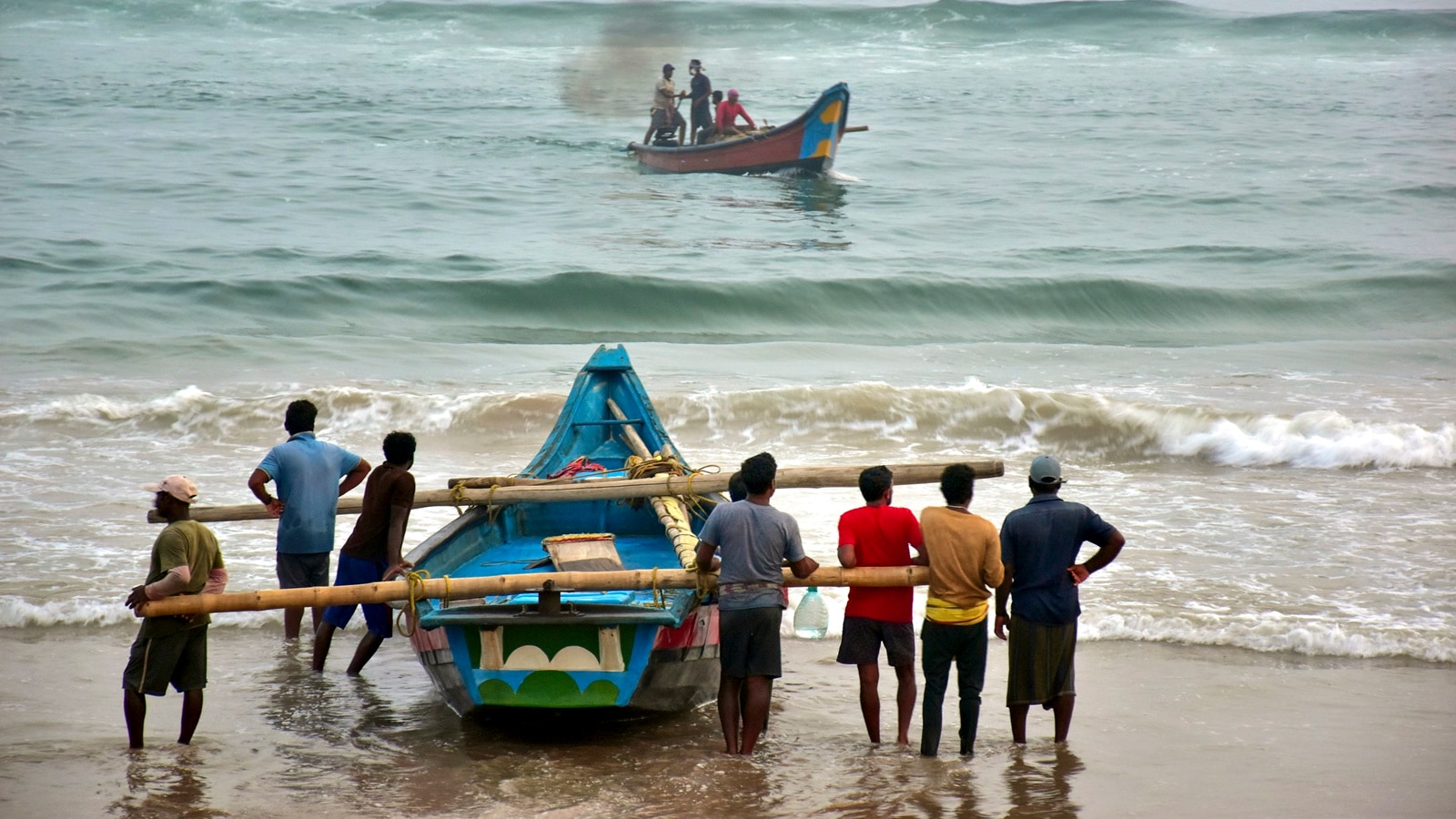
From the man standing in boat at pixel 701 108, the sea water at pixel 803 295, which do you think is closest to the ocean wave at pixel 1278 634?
the sea water at pixel 803 295

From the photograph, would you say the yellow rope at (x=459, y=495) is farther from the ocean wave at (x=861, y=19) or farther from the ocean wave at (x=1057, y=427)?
the ocean wave at (x=861, y=19)

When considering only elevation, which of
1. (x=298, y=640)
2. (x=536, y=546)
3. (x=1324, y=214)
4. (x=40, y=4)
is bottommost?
(x=298, y=640)

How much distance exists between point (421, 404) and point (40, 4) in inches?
1520

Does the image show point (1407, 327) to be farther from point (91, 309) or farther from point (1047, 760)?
point (91, 309)

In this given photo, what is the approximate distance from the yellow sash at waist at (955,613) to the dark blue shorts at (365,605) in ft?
7.76

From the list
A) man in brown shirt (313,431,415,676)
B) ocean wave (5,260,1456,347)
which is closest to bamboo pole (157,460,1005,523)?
man in brown shirt (313,431,415,676)

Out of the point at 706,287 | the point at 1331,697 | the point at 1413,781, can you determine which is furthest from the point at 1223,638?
the point at 706,287

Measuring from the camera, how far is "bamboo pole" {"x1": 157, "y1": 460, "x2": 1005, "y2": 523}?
5.68 m

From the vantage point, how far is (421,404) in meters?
12.0

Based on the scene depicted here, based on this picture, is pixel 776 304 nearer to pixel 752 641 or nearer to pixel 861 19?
pixel 752 641

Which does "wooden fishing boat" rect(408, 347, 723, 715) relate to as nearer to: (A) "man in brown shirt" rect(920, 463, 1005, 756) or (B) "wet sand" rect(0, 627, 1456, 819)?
(B) "wet sand" rect(0, 627, 1456, 819)

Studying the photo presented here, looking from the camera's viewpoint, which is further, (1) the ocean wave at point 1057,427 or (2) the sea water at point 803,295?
(1) the ocean wave at point 1057,427

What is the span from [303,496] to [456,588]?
1411 millimetres

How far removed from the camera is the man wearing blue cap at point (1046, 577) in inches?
181
